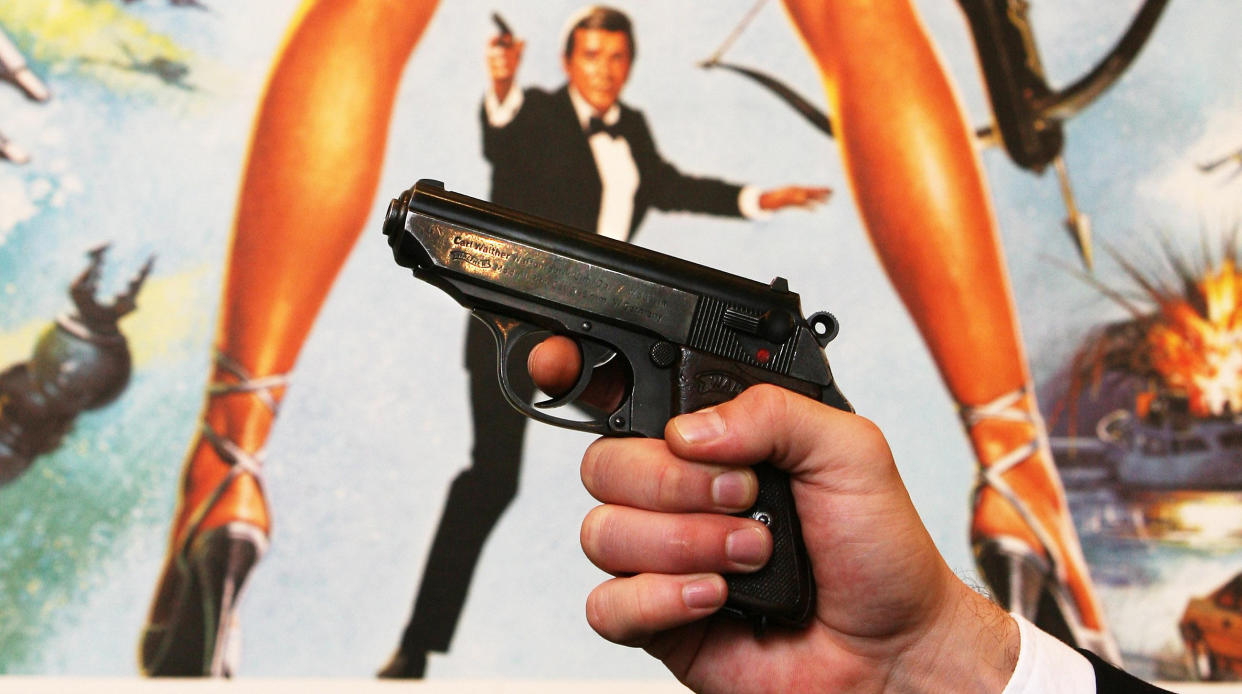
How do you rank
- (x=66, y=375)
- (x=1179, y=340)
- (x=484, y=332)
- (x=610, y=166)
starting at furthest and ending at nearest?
(x=1179, y=340) → (x=610, y=166) → (x=484, y=332) → (x=66, y=375)

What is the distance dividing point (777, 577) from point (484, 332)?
1.24 m

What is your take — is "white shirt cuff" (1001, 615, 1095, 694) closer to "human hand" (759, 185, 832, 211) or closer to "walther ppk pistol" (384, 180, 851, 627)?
"walther ppk pistol" (384, 180, 851, 627)

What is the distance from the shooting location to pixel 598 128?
2.29 metres

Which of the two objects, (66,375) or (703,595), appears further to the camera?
(66,375)

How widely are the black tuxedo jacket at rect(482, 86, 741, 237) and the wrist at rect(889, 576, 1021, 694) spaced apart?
4.36 ft

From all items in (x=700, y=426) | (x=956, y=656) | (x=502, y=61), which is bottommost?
(x=956, y=656)

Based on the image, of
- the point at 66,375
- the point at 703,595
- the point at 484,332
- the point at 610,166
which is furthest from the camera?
the point at 610,166

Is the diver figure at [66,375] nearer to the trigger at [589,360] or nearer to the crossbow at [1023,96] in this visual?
the trigger at [589,360]

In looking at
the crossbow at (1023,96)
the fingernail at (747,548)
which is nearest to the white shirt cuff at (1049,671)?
the fingernail at (747,548)

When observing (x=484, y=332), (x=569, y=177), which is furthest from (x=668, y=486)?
(x=569, y=177)

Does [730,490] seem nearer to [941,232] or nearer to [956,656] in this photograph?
[956,656]

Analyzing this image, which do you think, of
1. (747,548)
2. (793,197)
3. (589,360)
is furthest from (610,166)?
(747,548)

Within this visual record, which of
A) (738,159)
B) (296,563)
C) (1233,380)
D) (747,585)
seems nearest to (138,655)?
(296,563)

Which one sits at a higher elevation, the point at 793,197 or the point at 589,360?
the point at 793,197
